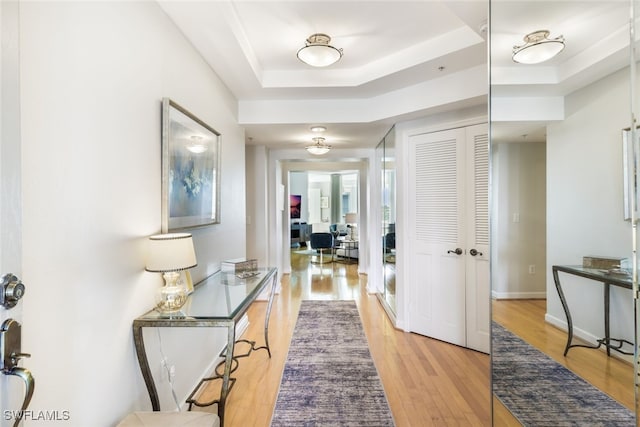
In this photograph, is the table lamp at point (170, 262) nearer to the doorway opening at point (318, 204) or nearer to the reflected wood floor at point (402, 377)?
the reflected wood floor at point (402, 377)

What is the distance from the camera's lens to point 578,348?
4.72 feet

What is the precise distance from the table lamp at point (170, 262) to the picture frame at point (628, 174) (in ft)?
6.77

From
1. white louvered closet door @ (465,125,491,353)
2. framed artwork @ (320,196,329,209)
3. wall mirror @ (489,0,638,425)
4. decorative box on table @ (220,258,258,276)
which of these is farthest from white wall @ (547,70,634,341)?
framed artwork @ (320,196,329,209)

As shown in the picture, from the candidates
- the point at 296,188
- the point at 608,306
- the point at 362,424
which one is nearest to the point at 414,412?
the point at 362,424

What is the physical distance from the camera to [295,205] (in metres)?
10.6

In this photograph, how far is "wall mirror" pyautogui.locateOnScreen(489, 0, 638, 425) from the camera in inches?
52.1

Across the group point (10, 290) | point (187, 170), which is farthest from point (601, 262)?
point (187, 170)

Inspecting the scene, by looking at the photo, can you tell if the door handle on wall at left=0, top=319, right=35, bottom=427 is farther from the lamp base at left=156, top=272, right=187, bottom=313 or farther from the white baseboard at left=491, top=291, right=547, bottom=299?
the white baseboard at left=491, top=291, right=547, bottom=299

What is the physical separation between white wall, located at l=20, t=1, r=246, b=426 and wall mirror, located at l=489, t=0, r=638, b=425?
1.98 m

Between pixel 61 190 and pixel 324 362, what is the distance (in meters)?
2.39

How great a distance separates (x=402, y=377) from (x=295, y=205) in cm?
845

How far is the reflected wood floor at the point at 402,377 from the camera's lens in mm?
2016

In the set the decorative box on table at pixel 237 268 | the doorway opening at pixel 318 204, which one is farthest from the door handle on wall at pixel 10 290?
the doorway opening at pixel 318 204

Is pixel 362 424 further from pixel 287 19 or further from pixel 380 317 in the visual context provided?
pixel 287 19
